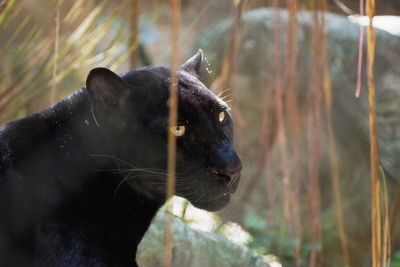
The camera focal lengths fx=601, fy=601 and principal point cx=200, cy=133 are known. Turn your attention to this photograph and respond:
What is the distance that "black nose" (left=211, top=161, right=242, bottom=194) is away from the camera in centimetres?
161

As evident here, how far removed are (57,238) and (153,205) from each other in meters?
0.35

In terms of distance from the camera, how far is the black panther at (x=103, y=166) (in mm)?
1575

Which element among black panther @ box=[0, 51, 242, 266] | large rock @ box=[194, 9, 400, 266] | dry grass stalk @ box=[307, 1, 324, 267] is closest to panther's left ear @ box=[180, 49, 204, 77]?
black panther @ box=[0, 51, 242, 266]

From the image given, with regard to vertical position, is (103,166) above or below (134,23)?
below

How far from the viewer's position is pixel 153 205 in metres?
1.81

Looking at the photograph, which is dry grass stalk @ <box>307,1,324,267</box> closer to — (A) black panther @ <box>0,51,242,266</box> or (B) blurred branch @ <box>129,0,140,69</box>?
(A) black panther @ <box>0,51,242,266</box>

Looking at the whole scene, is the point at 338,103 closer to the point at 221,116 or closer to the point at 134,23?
the point at 134,23

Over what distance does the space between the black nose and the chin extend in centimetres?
8

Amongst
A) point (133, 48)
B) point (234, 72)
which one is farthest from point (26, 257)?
point (133, 48)

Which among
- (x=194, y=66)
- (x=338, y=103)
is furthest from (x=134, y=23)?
(x=338, y=103)

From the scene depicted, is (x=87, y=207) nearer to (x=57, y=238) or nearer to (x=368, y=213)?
(x=57, y=238)

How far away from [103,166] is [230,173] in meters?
0.37

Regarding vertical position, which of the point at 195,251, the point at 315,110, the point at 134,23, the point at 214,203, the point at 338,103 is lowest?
the point at 195,251

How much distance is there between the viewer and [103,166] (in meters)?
1.71
